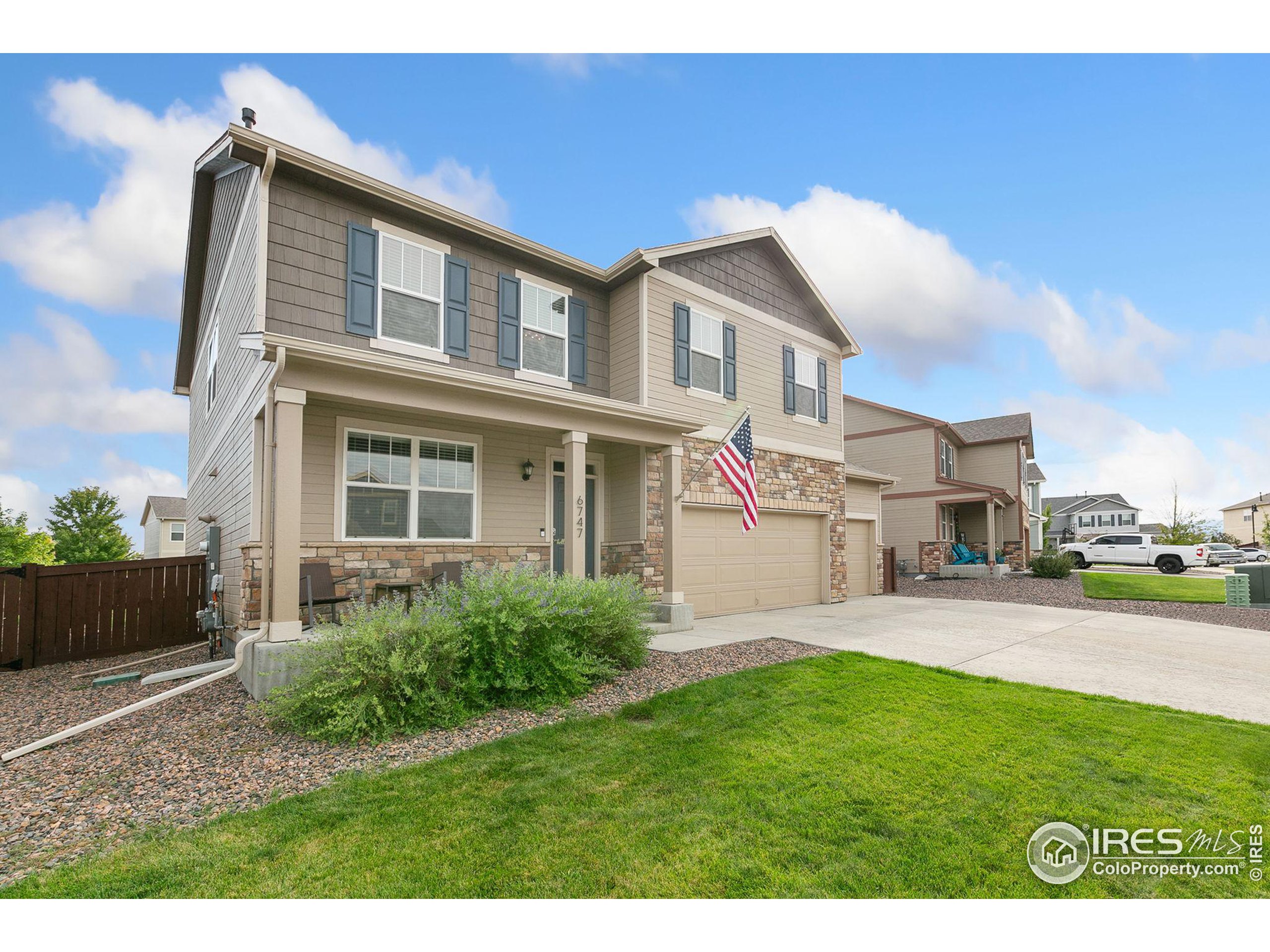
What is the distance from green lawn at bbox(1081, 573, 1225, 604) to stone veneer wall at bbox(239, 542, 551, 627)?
14.1 metres

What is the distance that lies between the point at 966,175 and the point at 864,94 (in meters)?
4.20

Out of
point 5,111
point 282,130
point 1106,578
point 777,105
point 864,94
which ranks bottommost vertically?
point 1106,578

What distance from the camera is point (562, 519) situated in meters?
9.92

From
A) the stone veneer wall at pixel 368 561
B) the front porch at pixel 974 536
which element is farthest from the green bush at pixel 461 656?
the front porch at pixel 974 536

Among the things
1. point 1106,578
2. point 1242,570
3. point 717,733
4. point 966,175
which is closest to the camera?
point 717,733

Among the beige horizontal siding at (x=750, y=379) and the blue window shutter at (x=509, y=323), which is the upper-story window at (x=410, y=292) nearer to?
the blue window shutter at (x=509, y=323)

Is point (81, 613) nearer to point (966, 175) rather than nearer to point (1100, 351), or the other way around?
point (966, 175)

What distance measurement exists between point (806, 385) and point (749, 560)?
4072 millimetres

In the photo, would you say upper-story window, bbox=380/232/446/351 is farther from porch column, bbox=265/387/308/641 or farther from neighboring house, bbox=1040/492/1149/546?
neighboring house, bbox=1040/492/1149/546

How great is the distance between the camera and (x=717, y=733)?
185 inches

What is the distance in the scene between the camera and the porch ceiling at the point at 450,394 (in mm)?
6238

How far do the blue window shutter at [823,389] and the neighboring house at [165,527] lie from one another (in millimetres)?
32501

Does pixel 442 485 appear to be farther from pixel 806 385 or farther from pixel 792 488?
pixel 806 385

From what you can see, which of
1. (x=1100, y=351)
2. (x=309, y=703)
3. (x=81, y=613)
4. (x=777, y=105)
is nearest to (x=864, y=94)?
(x=777, y=105)
